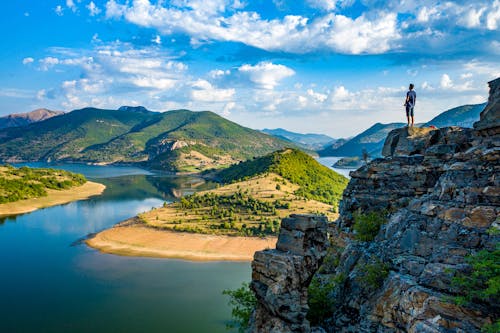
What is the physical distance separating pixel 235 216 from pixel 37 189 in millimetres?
71412

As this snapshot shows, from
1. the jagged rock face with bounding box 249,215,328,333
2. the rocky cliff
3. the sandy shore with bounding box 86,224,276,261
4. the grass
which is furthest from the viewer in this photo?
the grass

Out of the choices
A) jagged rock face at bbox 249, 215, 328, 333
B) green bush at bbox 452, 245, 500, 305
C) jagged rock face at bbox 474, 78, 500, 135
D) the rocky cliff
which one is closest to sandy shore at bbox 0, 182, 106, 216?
jagged rock face at bbox 249, 215, 328, 333

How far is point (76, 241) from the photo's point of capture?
71625mm

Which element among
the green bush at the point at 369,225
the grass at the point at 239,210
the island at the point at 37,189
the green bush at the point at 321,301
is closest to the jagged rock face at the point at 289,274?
the green bush at the point at 321,301

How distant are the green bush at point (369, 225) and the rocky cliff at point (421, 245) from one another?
57 mm

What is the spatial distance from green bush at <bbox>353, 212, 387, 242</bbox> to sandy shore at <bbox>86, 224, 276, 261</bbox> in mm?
43025

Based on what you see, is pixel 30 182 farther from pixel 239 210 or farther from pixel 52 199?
pixel 239 210

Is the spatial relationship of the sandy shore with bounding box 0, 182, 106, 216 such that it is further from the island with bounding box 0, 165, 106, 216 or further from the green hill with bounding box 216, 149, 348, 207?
the green hill with bounding box 216, 149, 348, 207

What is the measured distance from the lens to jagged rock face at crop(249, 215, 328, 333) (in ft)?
56.3

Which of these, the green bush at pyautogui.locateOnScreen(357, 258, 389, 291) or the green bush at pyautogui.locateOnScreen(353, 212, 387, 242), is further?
the green bush at pyautogui.locateOnScreen(353, 212, 387, 242)

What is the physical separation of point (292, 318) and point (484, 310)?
789cm

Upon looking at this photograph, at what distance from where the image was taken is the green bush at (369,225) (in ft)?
71.0

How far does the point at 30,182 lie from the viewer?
4877 inches

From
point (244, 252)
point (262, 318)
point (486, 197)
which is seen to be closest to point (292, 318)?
point (262, 318)
